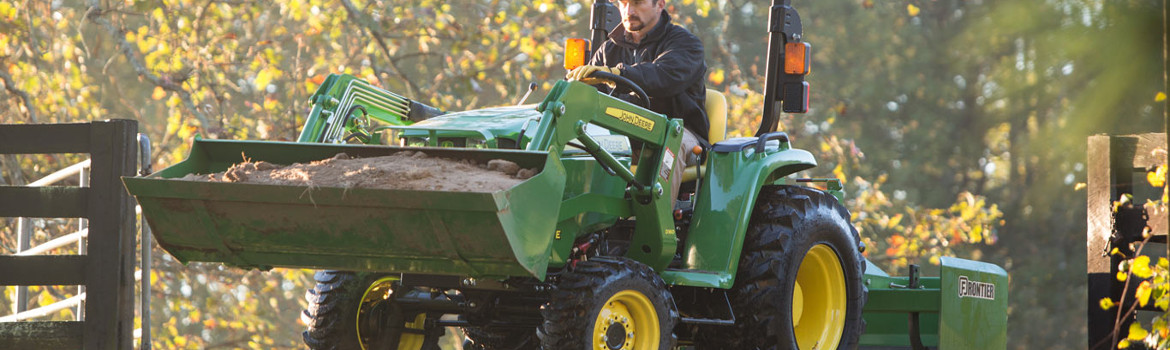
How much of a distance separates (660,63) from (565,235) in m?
1.09

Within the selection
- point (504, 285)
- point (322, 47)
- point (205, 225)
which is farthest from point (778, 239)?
point (322, 47)

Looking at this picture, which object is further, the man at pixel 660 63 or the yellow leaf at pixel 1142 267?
the man at pixel 660 63

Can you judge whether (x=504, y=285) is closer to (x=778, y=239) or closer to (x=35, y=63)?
(x=778, y=239)

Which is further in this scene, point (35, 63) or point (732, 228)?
point (35, 63)

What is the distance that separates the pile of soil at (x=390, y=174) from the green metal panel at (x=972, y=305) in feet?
9.35

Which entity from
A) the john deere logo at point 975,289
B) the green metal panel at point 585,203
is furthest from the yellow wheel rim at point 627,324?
the john deere logo at point 975,289

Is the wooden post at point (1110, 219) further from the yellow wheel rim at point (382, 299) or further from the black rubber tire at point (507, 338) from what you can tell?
the yellow wheel rim at point (382, 299)

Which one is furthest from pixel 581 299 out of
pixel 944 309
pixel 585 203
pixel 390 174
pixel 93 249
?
pixel 944 309

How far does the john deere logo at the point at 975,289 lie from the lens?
22.1 ft

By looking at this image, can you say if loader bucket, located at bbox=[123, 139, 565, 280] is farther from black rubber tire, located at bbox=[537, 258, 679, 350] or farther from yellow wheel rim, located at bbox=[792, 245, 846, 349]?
yellow wheel rim, located at bbox=[792, 245, 846, 349]

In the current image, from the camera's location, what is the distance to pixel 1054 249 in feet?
72.6

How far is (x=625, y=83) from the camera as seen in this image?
5477 millimetres

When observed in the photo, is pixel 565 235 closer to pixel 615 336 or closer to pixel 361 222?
pixel 615 336

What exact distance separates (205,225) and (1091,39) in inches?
107
